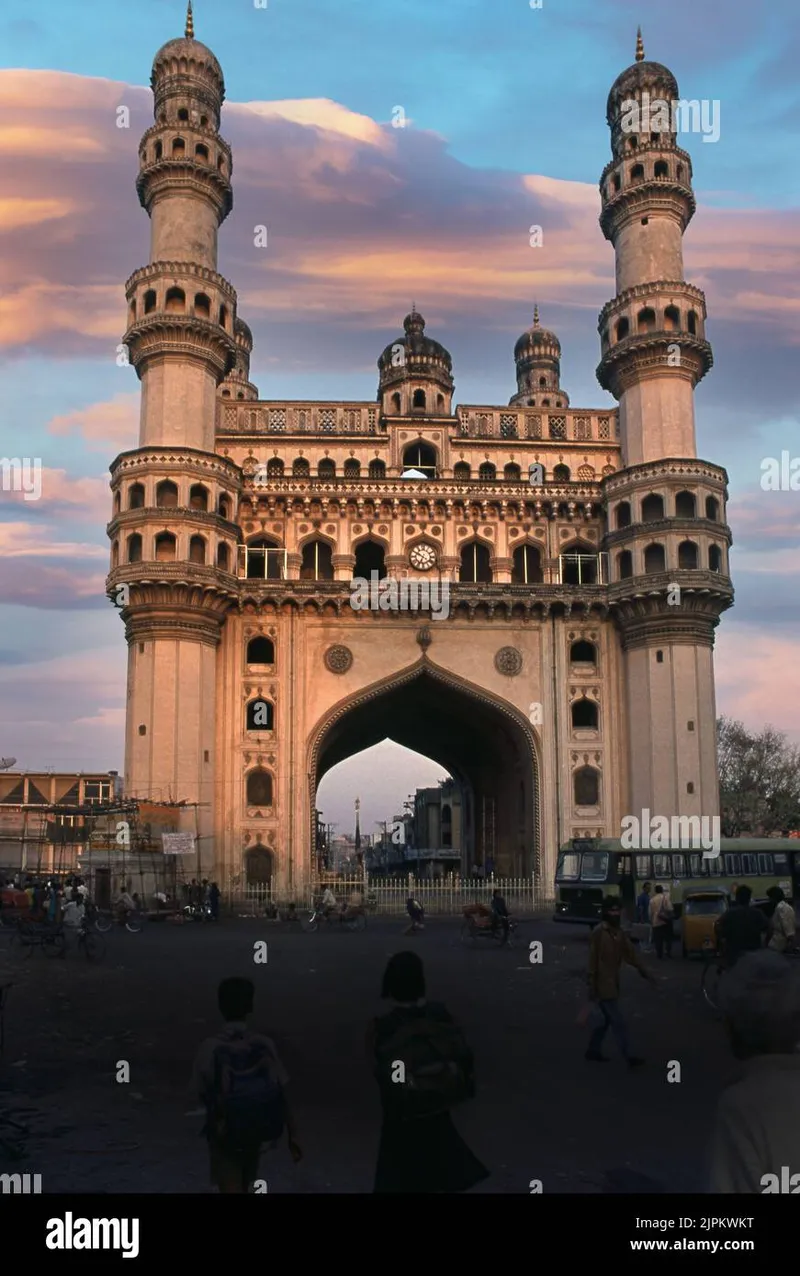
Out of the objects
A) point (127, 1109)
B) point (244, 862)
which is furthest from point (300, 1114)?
point (244, 862)

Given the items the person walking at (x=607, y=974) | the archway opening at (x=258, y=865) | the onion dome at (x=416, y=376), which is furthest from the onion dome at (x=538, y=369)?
the person walking at (x=607, y=974)

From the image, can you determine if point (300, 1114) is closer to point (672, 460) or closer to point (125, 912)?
point (125, 912)

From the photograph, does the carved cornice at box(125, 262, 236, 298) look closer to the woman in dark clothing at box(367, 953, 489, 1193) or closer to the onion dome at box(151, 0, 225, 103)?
the onion dome at box(151, 0, 225, 103)

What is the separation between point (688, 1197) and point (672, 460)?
39257mm

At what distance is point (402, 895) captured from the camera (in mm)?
41906

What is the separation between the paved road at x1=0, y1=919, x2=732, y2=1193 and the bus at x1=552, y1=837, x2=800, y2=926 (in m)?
9.32

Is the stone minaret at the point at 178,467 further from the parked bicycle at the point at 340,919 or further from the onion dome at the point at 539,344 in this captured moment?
the onion dome at the point at 539,344

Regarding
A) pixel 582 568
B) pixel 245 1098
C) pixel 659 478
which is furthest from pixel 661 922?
pixel 582 568

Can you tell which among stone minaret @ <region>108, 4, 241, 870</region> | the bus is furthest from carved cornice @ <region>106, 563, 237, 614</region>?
the bus

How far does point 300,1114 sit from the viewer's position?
9852 millimetres

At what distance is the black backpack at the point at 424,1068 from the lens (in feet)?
17.7

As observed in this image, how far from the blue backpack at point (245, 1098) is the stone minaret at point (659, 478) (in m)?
35.4

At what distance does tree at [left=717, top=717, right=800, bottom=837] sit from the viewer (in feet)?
225

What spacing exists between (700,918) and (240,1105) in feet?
61.3
